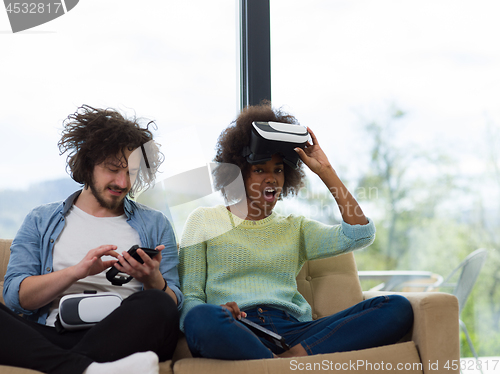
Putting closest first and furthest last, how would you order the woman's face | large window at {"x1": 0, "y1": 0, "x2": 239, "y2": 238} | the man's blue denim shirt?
the man's blue denim shirt, the woman's face, large window at {"x1": 0, "y1": 0, "x2": 239, "y2": 238}

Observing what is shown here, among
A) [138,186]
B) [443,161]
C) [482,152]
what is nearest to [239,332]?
[138,186]

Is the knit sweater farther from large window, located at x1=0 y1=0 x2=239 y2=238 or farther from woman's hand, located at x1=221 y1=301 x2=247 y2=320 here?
large window, located at x1=0 y1=0 x2=239 y2=238

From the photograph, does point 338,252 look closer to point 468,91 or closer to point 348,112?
point 348,112

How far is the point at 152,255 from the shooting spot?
3.58ft

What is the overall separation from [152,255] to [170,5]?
123 centimetres

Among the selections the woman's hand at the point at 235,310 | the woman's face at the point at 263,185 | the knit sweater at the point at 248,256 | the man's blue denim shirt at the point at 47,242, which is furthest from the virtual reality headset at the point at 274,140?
the woman's hand at the point at 235,310

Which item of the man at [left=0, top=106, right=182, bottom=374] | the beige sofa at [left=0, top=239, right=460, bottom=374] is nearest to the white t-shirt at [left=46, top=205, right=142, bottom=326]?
the man at [left=0, top=106, right=182, bottom=374]

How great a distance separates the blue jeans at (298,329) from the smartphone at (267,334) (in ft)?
0.05

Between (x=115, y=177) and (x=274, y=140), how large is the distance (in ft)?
1.60

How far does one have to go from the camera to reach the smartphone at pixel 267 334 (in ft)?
3.63

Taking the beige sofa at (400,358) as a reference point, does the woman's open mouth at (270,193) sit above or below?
above

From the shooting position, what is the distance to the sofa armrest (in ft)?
3.42

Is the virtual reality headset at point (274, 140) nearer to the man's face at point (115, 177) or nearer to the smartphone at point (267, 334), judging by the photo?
the man's face at point (115, 177)

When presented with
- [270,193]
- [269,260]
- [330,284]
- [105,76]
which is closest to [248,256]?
[269,260]
